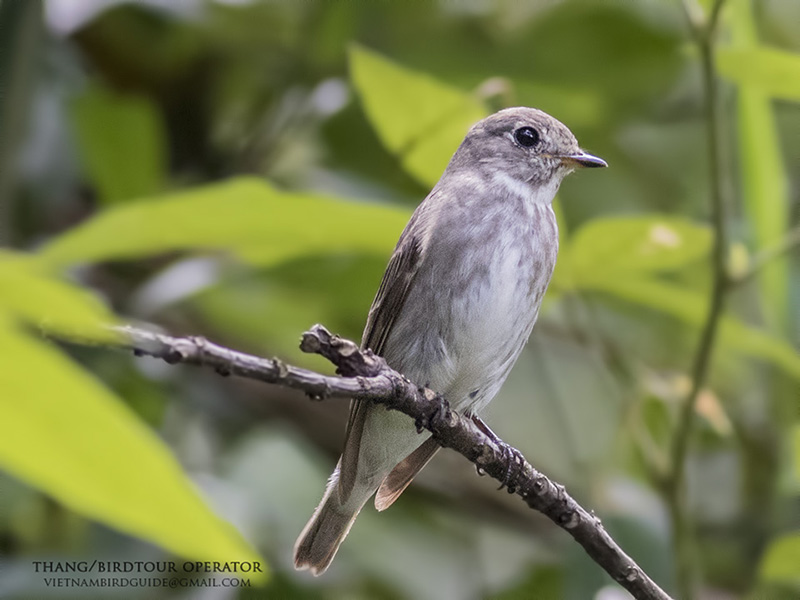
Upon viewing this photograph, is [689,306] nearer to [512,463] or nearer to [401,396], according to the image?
[512,463]

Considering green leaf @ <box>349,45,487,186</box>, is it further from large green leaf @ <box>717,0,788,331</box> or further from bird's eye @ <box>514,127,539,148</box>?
large green leaf @ <box>717,0,788,331</box>

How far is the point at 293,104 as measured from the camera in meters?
3.68

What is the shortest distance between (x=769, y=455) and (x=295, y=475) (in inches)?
66.9

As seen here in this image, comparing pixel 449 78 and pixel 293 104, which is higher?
pixel 449 78

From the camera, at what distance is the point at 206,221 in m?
1.75

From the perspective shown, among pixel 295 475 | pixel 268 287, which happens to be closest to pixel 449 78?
pixel 268 287

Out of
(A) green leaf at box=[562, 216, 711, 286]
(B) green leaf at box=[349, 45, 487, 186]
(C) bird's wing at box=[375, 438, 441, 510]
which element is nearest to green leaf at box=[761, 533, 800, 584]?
(A) green leaf at box=[562, 216, 711, 286]

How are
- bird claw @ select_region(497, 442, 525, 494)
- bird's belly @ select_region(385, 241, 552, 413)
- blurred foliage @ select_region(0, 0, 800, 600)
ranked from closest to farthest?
bird claw @ select_region(497, 442, 525, 494)
bird's belly @ select_region(385, 241, 552, 413)
blurred foliage @ select_region(0, 0, 800, 600)

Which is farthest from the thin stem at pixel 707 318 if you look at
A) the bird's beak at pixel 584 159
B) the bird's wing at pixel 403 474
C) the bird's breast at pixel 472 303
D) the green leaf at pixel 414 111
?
the bird's wing at pixel 403 474

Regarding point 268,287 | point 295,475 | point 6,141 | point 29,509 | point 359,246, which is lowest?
point 29,509

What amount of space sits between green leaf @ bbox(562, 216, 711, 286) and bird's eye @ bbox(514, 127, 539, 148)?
1.70 ft

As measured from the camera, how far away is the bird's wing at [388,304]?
2355 mm

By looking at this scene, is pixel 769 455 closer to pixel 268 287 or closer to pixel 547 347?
pixel 547 347

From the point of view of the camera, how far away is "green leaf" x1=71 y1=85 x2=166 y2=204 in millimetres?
3184
